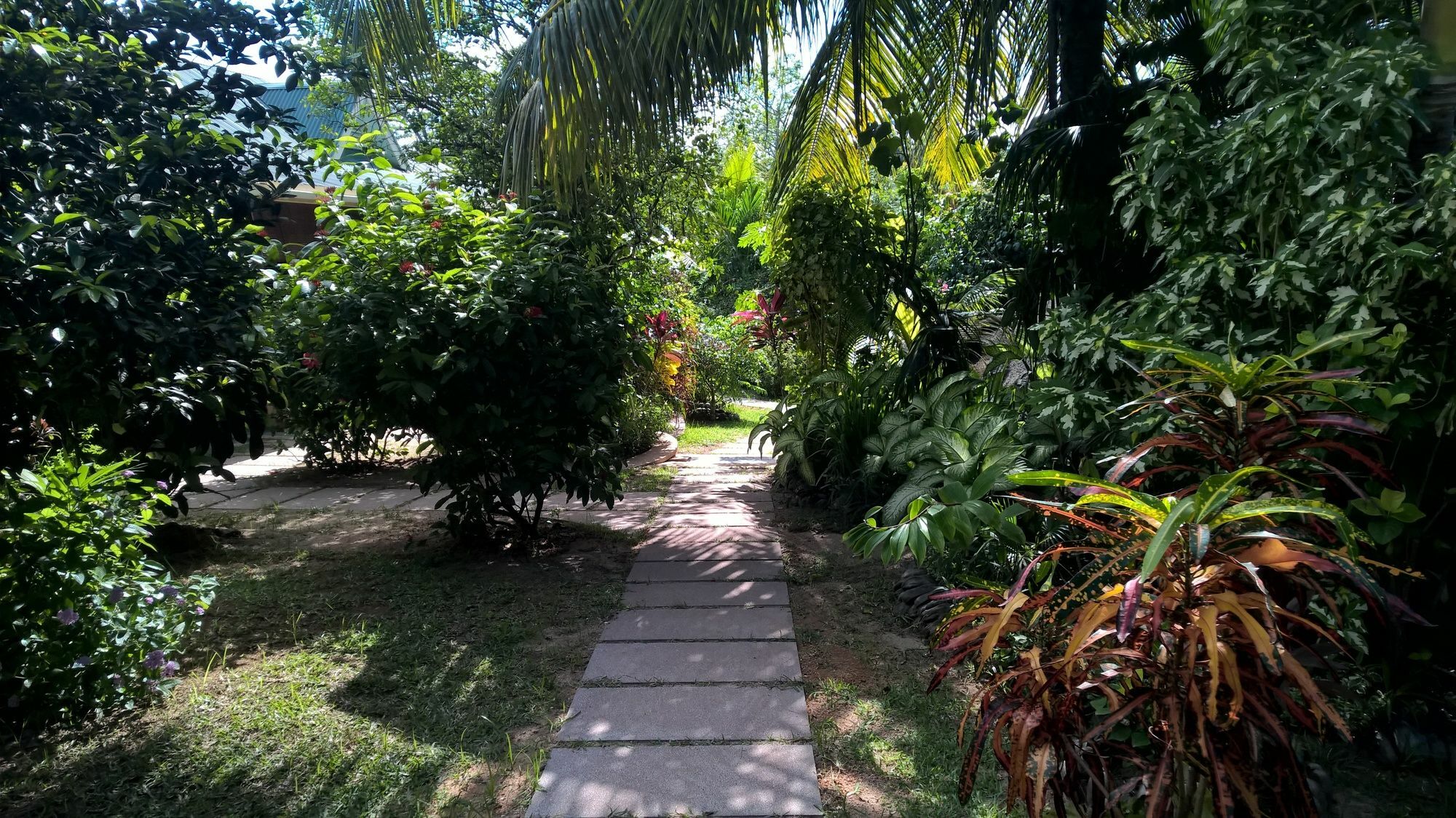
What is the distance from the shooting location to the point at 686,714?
9.89 ft

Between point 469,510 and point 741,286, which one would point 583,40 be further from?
point 741,286

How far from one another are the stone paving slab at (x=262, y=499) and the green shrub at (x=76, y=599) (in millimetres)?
3573

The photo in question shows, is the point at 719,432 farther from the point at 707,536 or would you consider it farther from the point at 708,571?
the point at 708,571

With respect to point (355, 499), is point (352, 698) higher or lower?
lower

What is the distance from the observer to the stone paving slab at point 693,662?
3.34 m

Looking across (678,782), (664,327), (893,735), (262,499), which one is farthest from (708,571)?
(664,327)

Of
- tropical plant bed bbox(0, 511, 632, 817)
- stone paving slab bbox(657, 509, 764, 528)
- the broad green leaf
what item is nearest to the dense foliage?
tropical plant bed bbox(0, 511, 632, 817)

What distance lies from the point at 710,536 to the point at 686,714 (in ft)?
→ 8.61

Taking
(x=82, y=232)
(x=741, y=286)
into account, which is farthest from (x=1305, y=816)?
(x=741, y=286)

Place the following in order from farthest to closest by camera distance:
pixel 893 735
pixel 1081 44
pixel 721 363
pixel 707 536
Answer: pixel 721 363, pixel 707 536, pixel 1081 44, pixel 893 735

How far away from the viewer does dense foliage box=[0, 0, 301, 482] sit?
291cm

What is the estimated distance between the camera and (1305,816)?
157 centimetres

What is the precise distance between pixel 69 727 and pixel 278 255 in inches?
79.6

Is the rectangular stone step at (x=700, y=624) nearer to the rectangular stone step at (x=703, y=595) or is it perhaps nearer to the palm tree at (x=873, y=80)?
the rectangular stone step at (x=703, y=595)
